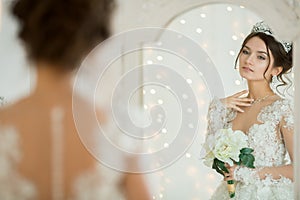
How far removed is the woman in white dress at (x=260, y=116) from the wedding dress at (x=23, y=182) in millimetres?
331

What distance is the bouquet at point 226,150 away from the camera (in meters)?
2.00

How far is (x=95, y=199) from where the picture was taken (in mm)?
1920

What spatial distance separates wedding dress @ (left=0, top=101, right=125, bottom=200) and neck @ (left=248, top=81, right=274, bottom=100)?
464mm

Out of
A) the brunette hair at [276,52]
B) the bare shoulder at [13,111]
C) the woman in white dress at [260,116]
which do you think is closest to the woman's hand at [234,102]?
the woman in white dress at [260,116]

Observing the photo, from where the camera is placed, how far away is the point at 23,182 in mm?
1896

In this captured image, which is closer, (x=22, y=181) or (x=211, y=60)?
(x=22, y=181)

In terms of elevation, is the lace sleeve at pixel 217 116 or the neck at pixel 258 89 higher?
the neck at pixel 258 89

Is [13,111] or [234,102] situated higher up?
[234,102]

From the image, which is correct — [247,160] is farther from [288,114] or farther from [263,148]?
[288,114]

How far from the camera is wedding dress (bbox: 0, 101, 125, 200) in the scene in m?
1.90

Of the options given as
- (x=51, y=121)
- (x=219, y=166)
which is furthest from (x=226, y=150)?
(x=51, y=121)

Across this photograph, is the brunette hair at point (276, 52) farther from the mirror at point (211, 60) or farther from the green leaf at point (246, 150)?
the green leaf at point (246, 150)

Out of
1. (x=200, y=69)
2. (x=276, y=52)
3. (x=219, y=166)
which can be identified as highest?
(x=276, y=52)

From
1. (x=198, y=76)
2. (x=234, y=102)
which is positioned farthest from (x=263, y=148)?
(x=198, y=76)
